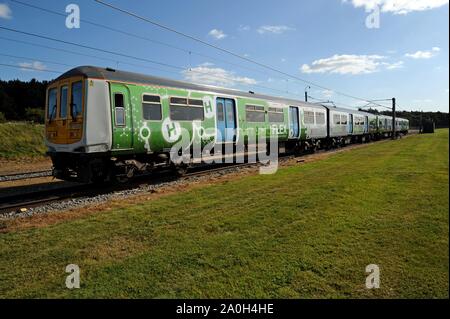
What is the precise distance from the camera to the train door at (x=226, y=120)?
50.8 feet

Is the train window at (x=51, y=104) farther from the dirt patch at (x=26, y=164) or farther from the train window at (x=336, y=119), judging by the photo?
the train window at (x=336, y=119)

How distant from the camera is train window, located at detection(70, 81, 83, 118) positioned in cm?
1059

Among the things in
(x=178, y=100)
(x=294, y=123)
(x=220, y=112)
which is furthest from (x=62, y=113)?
(x=294, y=123)

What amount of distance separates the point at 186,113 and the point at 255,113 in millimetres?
5502

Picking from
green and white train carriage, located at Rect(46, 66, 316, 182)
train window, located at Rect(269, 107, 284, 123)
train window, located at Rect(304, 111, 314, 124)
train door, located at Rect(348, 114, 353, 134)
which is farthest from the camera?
train door, located at Rect(348, 114, 353, 134)

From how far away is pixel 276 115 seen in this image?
66.6ft

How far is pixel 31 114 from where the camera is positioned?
56.3m

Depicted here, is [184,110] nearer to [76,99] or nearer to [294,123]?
[76,99]

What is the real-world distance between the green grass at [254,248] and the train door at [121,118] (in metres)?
3.42

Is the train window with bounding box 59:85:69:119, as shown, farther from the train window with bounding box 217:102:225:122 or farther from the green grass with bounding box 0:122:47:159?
the green grass with bounding box 0:122:47:159

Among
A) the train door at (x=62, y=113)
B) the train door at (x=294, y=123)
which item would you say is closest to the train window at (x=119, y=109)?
the train door at (x=62, y=113)

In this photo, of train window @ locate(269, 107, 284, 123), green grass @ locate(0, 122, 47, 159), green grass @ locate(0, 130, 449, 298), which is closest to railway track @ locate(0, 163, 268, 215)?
green grass @ locate(0, 130, 449, 298)

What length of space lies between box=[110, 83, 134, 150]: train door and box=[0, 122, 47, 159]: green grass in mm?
17182
